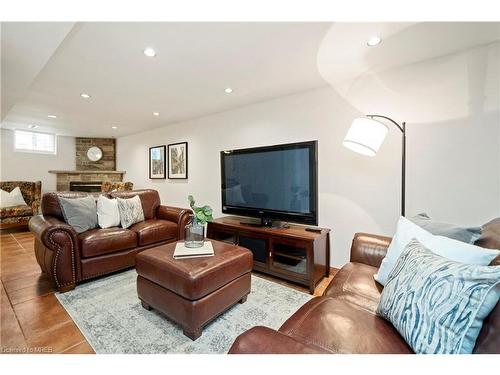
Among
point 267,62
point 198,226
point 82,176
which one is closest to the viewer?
point 198,226

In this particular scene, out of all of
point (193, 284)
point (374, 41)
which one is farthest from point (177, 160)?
point (374, 41)

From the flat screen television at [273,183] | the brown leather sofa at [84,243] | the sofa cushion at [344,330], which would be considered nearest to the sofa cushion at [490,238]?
the sofa cushion at [344,330]

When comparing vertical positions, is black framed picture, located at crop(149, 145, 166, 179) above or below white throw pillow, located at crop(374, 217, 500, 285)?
above

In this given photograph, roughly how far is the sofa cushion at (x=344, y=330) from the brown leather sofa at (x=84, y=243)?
7.02ft

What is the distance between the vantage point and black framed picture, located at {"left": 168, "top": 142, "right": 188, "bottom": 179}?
13.8ft

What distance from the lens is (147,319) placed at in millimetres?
1650

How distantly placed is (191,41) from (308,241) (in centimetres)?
197

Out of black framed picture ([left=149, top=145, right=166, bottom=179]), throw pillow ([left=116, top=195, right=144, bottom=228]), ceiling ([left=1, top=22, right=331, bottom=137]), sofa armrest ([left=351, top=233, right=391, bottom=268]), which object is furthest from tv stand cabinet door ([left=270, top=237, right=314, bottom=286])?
black framed picture ([left=149, top=145, right=166, bottom=179])

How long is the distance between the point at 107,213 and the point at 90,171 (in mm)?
4130

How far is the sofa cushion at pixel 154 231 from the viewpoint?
8.69 feet

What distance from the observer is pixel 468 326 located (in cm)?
68

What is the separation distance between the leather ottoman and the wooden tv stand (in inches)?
21.0

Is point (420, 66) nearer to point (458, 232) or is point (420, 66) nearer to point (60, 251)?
point (458, 232)

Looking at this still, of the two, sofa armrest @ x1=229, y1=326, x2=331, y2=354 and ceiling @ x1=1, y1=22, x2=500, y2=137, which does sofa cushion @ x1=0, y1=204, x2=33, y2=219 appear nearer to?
ceiling @ x1=1, y1=22, x2=500, y2=137
